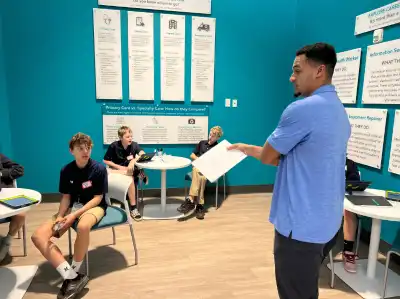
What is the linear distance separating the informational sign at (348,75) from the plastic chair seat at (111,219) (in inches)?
110

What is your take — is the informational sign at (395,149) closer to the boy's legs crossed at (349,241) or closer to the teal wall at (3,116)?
the boy's legs crossed at (349,241)

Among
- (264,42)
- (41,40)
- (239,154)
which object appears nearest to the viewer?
(239,154)

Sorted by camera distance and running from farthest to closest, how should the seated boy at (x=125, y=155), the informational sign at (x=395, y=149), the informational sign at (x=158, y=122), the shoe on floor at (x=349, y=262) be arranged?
the informational sign at (x=158, y=122)
the seated boy at (x=125, y=155)
the informational sign at (x=395, y=149)
the shoe on floor at (x=349, y=262)

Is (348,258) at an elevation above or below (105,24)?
below

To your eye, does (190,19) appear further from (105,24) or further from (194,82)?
(105,24)

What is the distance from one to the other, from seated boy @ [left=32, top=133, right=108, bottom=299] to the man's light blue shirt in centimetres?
158

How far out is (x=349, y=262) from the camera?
2535mm

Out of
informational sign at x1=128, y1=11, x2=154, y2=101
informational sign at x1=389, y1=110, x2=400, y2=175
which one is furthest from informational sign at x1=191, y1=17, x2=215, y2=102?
informational sign at x1=389, y1=110, x2=400, y2=175

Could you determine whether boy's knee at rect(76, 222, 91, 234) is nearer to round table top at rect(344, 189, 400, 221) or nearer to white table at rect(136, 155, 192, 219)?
white table at rect(136, 155, 192, 219)

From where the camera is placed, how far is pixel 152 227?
340 centimetres

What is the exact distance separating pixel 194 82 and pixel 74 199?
259 cm

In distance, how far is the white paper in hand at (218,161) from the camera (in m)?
1.77

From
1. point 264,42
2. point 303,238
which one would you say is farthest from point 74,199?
point 264,42

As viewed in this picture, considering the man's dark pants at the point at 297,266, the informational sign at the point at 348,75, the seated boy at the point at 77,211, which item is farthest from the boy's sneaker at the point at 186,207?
the man's dark pants at the point at 297,266
